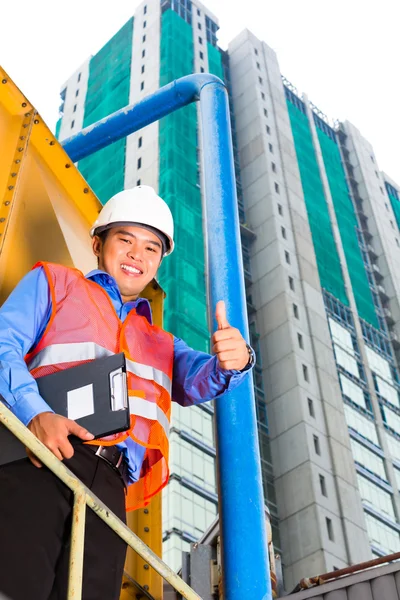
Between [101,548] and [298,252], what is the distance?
142ft

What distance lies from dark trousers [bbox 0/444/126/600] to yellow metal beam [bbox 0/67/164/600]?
85 centimetres

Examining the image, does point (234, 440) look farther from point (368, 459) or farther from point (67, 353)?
point (368, 459)

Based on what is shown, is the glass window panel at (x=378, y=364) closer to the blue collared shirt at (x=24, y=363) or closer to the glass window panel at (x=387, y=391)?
the glass window panel at (x=387, y=391)

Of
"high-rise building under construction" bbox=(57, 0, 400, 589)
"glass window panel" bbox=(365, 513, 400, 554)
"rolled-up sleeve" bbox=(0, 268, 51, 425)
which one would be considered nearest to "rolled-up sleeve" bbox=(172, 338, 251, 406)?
"rolled-up sleeve" bbox=(0, 268, 51, 425)

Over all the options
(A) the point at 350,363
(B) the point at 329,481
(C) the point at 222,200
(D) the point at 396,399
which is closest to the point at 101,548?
(C) the point at 222,200

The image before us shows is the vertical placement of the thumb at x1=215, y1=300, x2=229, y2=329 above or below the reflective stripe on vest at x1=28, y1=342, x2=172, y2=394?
above

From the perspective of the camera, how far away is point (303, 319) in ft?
138

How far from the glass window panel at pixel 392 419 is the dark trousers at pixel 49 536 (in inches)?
1700

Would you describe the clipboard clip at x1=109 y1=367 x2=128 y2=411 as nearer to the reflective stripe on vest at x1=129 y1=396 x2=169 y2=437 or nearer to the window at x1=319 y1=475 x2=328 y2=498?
the reflective stripe on vest at x1=129 y1=396 x2=169 y2=437

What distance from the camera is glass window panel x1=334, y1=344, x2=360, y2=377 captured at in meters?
43.1

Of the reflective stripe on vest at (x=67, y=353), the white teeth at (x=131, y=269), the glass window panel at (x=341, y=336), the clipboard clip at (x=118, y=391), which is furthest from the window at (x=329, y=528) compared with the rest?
the clipboard clip at (x=118, y=391)

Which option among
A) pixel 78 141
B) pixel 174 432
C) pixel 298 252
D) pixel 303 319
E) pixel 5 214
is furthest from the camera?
pixel 298 252

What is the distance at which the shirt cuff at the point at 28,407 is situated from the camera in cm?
243

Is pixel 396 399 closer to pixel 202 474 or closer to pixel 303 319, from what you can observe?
pixel 303 319
